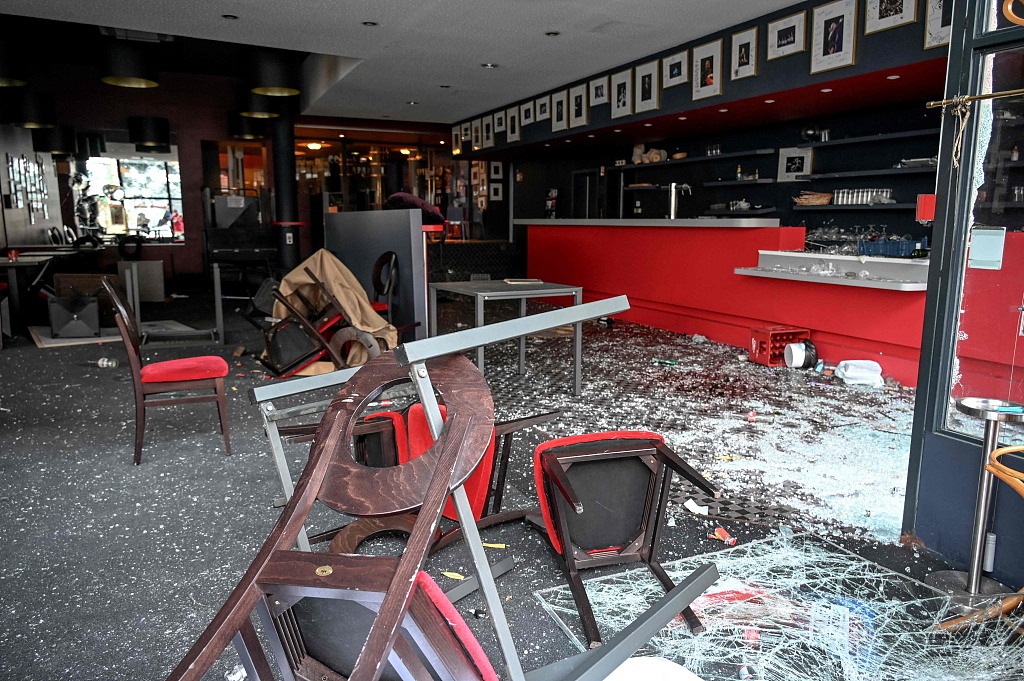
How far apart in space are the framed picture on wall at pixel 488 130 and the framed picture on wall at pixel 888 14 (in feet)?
23.0

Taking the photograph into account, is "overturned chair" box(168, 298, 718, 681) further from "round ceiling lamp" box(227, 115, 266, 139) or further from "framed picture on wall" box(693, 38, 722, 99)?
"round ceiling lamp" box(227, 115, 266, 139)

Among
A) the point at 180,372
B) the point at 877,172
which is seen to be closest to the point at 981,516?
the point at 180,372

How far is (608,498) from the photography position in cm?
226

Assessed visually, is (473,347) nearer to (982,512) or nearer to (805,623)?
(805,623)

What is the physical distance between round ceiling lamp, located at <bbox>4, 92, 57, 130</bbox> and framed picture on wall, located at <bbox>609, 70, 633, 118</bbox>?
7.88 meters

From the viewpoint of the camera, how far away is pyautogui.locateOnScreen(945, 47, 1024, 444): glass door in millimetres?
2375

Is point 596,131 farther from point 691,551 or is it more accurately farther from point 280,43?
point 691,551

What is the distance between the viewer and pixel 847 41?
5.54 metres

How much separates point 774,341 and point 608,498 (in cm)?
415

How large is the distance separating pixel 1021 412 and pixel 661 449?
113cm

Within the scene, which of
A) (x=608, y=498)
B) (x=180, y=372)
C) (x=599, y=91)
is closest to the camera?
(x=608, y=498)

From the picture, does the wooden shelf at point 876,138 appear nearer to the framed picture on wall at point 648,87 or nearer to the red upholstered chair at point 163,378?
the framed picture on wall at point 648,87

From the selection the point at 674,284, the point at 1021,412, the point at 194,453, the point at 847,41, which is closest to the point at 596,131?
the point at 674,284

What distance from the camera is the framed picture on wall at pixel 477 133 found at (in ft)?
39.4
